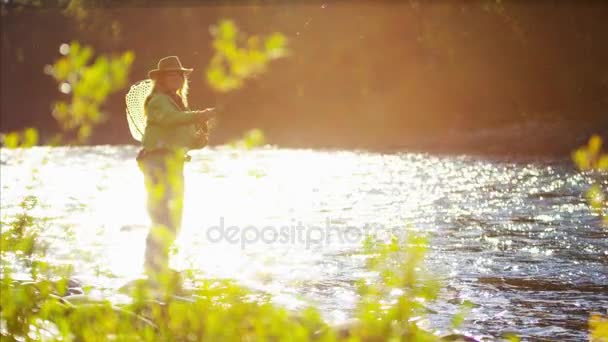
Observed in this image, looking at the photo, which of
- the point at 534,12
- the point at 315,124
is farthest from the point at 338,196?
the point at 315,124

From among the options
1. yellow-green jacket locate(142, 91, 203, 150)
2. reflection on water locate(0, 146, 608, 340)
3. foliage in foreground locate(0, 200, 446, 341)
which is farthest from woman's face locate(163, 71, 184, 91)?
foliage in foreground locate(0, 200, 446, 341)

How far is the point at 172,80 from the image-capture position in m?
9.27

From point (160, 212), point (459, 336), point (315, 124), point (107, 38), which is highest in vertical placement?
point (107, 38)

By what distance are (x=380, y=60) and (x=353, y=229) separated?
3776 cm

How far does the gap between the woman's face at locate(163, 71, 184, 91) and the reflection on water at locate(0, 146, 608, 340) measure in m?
0.92

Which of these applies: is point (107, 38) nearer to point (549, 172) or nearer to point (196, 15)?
point (196, 15)

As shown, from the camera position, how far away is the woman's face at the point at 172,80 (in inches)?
365

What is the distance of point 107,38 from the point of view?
4969 centimetres

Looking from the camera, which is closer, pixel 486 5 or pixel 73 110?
pixel 73 110

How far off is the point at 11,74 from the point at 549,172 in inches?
1850

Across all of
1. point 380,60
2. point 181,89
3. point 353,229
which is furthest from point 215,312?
point 380,60
